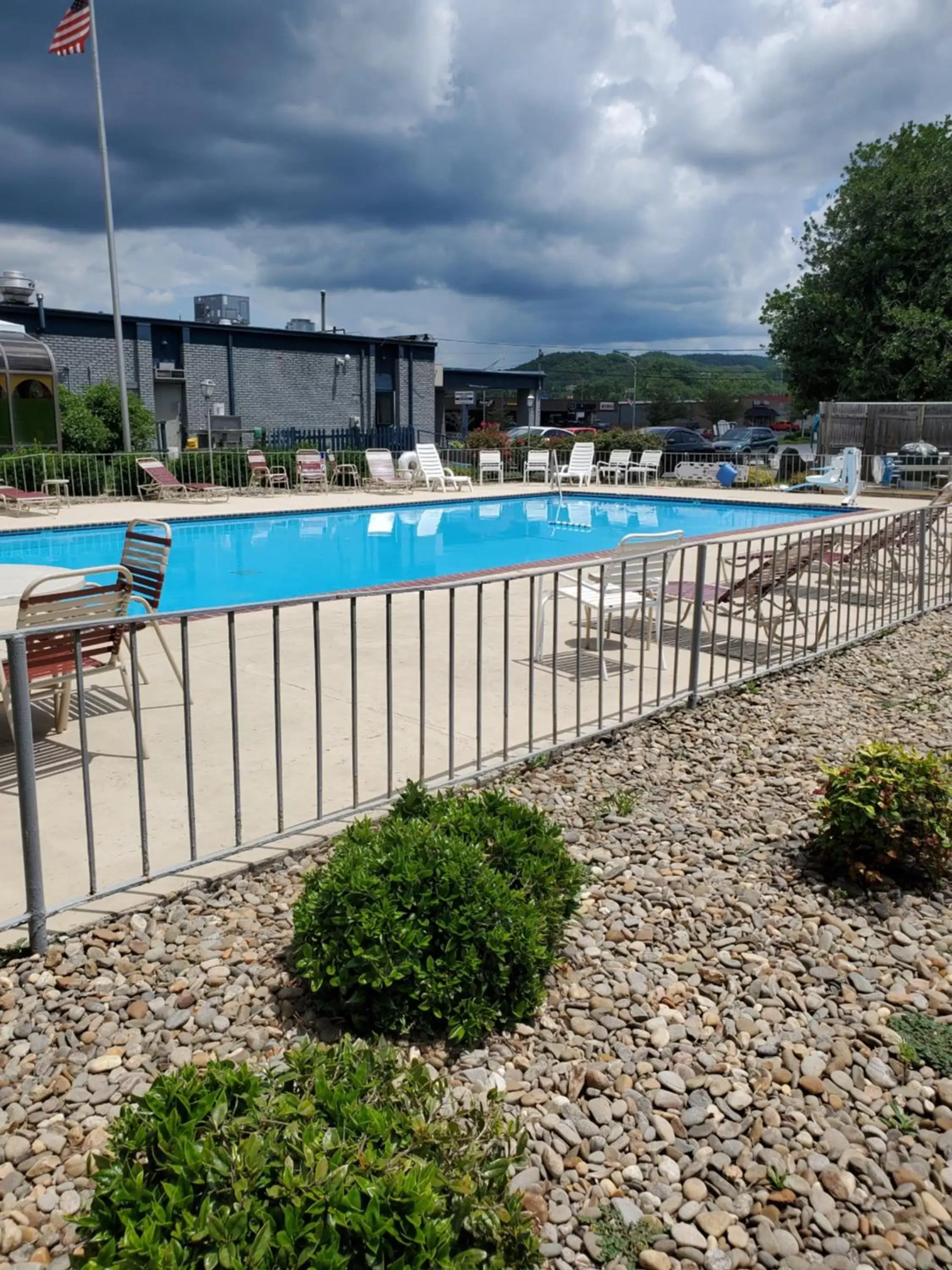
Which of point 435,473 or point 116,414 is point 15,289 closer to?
point 116,414

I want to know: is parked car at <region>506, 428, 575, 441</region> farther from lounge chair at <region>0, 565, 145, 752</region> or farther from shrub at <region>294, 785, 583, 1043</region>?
shrub at <region>294, 785, 583, 1043</region>

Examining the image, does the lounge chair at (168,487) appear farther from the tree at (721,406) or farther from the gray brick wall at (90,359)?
the tree at (721,406)

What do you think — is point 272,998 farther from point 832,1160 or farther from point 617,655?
point 617,655

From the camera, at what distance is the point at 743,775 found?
4633mm

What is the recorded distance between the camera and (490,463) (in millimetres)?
25281

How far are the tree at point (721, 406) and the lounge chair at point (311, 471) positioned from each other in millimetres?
66472

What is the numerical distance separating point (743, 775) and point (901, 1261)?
2735 millimetres

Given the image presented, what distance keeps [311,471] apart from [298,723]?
17.2 meters

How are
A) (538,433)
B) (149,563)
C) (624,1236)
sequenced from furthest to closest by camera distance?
(538,433) < (149,563) < (624,1236)

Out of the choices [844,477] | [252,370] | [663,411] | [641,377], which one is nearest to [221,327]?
[252,370]

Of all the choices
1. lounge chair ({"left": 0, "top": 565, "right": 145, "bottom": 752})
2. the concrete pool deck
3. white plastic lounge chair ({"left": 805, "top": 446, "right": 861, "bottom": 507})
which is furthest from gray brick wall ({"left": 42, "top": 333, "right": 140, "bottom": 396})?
lounge chair ({"left": 0, "top": 565, "right": 145, "bottom": 752})

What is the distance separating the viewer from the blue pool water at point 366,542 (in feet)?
42.7

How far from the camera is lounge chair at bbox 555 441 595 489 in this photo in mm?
24953

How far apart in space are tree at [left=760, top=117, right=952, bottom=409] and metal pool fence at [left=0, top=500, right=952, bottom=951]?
23.5 m
